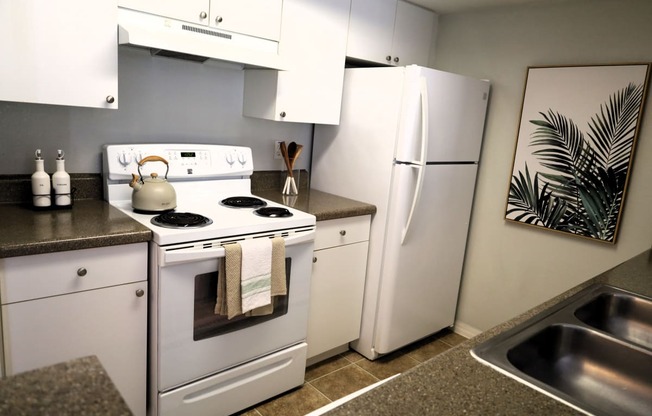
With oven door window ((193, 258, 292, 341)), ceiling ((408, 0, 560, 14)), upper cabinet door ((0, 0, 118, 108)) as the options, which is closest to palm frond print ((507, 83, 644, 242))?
ceiling ((408, 0, 560, 14))

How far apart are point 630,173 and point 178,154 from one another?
233cm

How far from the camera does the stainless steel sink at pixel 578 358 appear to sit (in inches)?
43.0

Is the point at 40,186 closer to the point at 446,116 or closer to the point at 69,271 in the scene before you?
the point at 69,271

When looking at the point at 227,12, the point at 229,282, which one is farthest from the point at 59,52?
the point at 229,282

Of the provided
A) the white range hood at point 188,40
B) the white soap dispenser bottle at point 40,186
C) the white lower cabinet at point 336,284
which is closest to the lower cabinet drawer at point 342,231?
the white lower cabinet at point 336,284

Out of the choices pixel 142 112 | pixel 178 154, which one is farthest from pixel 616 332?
pixel 142 112

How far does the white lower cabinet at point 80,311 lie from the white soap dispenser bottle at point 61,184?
0.46m

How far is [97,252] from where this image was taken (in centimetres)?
166

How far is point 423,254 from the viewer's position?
2.75 metres

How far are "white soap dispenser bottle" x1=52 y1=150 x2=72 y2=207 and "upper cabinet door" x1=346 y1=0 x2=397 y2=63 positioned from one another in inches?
62.5

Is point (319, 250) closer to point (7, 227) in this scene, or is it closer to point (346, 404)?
point (7, 227)

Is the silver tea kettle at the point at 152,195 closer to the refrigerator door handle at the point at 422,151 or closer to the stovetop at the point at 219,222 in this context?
the stovetop at the point at 219,222

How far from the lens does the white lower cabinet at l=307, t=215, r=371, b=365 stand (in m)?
2.47

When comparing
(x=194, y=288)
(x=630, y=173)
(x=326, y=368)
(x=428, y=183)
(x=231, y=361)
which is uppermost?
(x=630, y=173)
